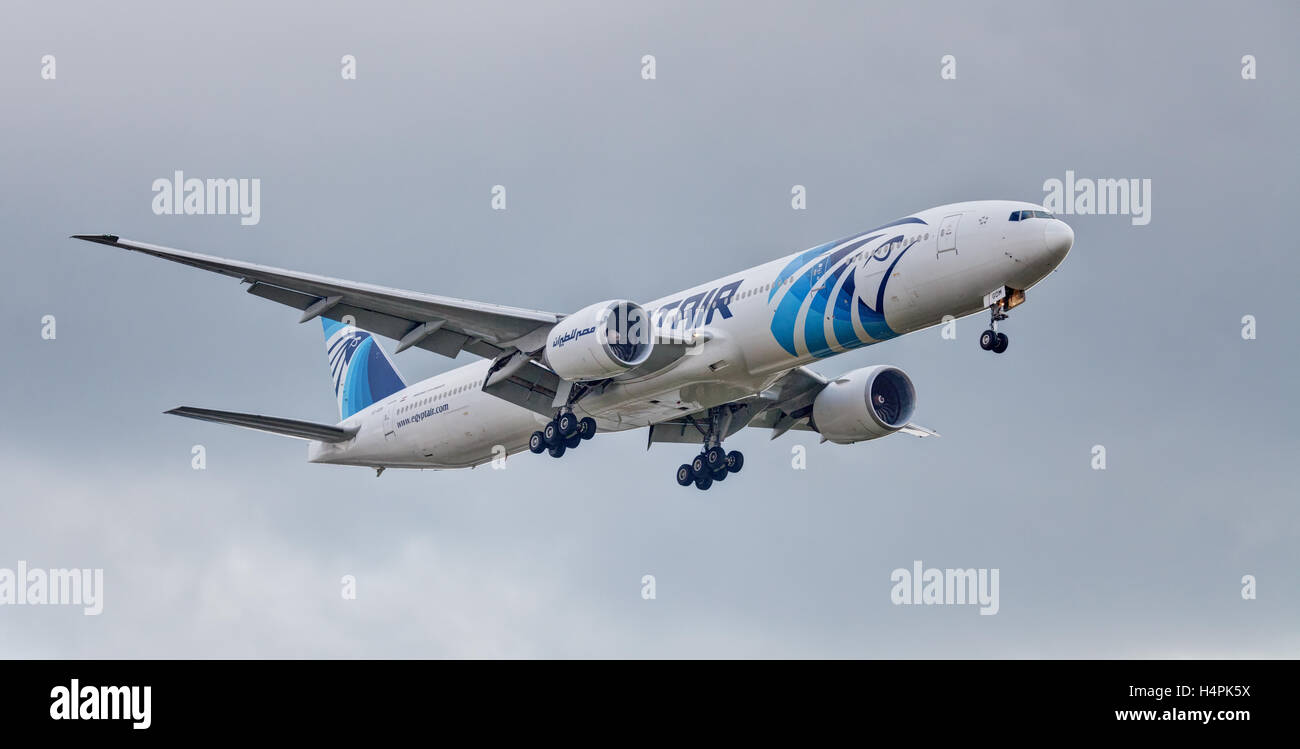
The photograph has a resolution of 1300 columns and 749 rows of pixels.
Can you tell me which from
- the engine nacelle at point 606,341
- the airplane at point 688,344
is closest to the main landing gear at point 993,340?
the airplane at point 688,344

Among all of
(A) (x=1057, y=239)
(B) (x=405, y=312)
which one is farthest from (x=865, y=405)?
(B) (x=405, y=312)

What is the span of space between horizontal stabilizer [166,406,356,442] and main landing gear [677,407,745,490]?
35.1ft

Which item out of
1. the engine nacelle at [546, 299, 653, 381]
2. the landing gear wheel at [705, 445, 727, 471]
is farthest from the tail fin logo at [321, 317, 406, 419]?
the engine nacelle at [546, 299, 653, 381]

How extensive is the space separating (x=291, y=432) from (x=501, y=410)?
758cm

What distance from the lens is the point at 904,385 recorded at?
1806 inches

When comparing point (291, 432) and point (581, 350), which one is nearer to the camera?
point (581, 350)

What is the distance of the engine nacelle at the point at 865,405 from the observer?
45438mm

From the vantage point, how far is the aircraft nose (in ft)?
113

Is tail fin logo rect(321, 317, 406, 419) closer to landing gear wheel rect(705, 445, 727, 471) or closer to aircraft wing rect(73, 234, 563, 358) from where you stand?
aircraft wing rect(73, 234, 563, 358)

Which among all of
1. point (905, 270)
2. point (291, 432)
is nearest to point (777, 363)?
point (905, 270)

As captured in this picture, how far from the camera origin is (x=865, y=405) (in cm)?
4528
